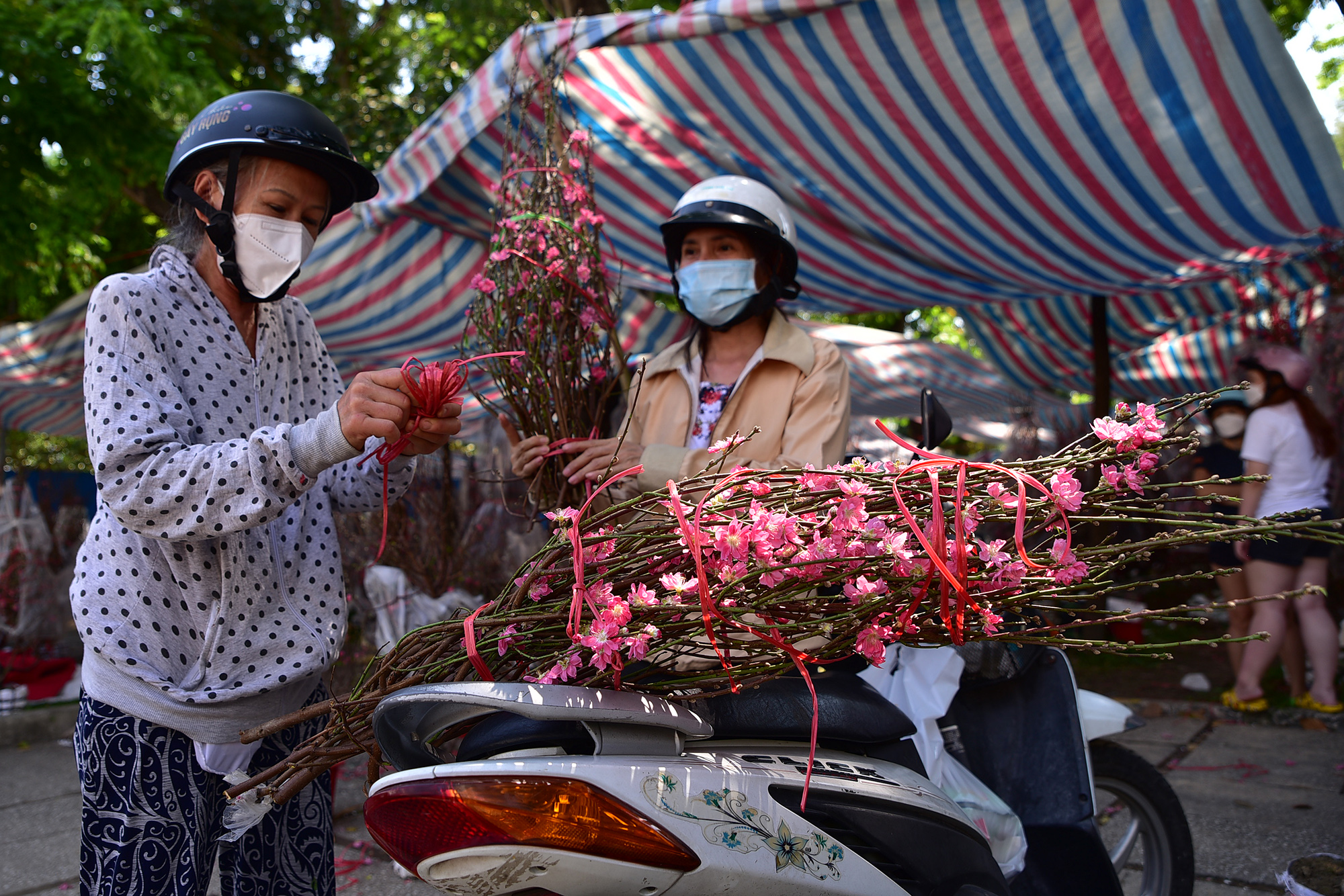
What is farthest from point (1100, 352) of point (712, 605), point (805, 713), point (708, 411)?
point (712, 605)

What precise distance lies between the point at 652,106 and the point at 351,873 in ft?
11.6

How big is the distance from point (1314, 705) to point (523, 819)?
565 centimetres

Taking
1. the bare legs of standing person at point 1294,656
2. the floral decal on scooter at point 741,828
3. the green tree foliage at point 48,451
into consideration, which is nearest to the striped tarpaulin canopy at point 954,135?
the bare legs of standing person at point 1294,656

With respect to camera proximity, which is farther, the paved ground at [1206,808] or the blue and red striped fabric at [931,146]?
the blue and red striped fabric at [931,146]

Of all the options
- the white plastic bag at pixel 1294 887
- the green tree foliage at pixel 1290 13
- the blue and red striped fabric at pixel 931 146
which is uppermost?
the green tree foliage at pixel 1290 13

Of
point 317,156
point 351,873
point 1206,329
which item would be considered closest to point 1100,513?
point 317,156

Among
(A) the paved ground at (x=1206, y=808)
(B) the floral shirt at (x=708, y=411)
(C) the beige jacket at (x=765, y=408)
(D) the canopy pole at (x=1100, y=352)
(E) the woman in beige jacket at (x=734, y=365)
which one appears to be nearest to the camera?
(C) the beige jacket at (x=765, y=408)

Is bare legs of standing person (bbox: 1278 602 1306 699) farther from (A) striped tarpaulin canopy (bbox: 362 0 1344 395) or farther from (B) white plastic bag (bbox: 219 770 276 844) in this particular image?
(B) white plastic bag (bbox: 219 770 276 844)

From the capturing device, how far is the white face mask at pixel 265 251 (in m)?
1.77

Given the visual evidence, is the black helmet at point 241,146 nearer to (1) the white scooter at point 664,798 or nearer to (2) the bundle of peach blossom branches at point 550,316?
(2) the bundle of peach blossom branches at point 550,316

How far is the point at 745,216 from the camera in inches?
91.5

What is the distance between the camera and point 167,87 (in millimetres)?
7109

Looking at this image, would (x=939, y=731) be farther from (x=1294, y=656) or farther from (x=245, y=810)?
(x=1294, y=656)

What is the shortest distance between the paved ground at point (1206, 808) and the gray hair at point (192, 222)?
8.10 feet
